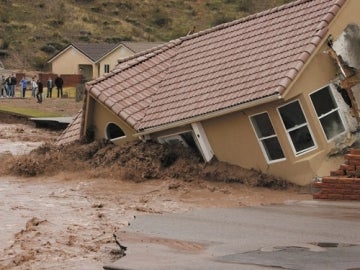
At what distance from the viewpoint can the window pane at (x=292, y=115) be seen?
58.9 ft

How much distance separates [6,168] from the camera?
2136 cm

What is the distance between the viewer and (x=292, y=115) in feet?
59.2

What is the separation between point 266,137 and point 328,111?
1504 millimetres

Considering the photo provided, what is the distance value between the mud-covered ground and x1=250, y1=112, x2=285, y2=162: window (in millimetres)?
530

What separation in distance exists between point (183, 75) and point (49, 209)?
681cm

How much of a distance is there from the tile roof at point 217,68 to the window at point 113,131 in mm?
944

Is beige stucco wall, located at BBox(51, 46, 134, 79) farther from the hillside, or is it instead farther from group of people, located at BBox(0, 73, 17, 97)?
group of people, located at BBox(0, 73, 17, 97)

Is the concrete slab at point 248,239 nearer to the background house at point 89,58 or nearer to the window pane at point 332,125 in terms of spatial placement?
the window pane at point 332,125

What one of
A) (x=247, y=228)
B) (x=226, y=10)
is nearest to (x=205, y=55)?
(x=247, y=228)

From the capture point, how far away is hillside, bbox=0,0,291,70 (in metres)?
78.2

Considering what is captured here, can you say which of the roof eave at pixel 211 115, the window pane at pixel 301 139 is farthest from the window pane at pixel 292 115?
the roof eave at pixel 211 115

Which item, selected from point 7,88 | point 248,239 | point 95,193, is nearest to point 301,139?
point 95,193

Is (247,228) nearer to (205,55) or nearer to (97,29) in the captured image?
(205,55)

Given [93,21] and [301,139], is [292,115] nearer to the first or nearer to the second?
[301,139]
